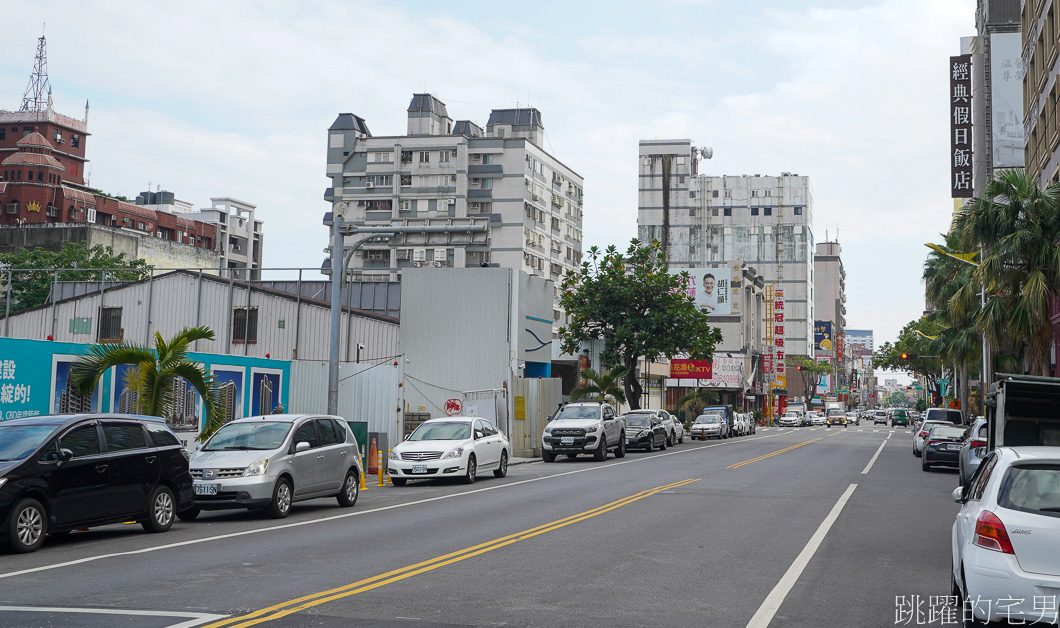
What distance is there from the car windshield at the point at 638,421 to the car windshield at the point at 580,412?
21.9 ft

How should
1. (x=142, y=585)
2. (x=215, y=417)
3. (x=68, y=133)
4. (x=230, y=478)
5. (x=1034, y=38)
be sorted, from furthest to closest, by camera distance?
(x=68, y=133), (x=1034, y=38), (x=215, y=417), (x=230, y=478), (x=142, y=585)

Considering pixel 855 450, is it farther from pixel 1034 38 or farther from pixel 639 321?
pixel 1034 38

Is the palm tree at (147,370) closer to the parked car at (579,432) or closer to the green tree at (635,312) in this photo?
the parked car at (579,432)

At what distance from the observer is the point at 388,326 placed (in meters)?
39.1

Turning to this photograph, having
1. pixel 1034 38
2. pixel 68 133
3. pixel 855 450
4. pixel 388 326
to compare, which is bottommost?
pixel 855 450

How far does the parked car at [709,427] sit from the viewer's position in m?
56.4

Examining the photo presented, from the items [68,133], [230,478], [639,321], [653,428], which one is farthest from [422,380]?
[68,133]

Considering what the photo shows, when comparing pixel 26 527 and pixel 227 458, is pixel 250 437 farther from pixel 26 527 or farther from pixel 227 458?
pixel 26 527

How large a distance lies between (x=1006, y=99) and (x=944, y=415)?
17.1 meters

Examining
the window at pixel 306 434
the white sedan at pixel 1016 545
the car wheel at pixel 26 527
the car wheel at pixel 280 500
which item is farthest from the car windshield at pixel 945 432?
the car wheel at pixel 26 527

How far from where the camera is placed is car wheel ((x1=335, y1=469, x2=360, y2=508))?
18484mm

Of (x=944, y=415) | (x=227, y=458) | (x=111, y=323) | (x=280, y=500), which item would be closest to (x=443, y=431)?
(x=280, y=500)

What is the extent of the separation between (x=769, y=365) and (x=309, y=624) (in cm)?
10932

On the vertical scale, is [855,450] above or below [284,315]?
below
